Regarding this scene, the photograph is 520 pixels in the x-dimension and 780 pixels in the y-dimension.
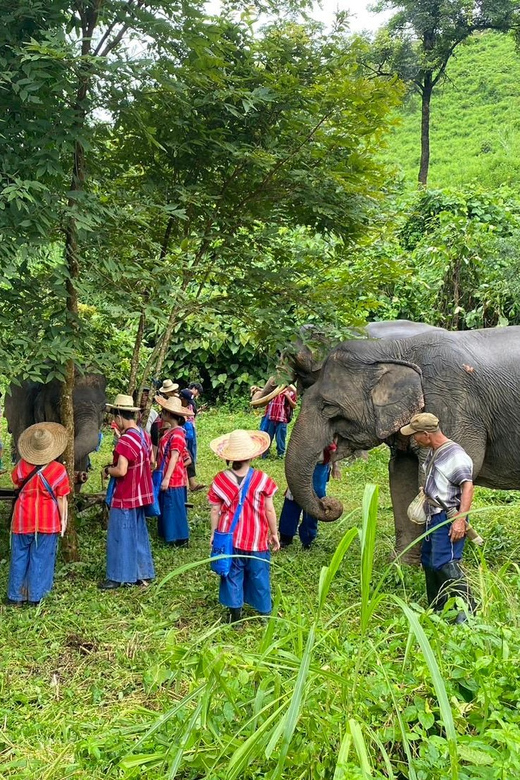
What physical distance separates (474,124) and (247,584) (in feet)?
132

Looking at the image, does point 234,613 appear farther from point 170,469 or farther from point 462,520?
point 170,469

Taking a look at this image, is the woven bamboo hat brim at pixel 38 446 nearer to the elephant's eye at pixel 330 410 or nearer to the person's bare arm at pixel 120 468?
the person's bare arm at pixel 120 468

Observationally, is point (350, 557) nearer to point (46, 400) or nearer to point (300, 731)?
point (46, 400)

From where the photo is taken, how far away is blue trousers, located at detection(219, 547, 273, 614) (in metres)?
5.25

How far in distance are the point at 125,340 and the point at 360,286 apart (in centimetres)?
814

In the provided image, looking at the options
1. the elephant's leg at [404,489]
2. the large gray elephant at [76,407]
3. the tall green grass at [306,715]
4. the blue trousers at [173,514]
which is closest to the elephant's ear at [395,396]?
the elephant's leg at [404,489]

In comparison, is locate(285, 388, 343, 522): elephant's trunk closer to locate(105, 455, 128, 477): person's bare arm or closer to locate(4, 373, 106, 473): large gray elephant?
locate(105, 455, 128, 477): person's bare arm

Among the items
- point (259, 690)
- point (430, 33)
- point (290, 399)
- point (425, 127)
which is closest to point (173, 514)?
point (290, 399)

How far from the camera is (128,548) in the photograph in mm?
6055

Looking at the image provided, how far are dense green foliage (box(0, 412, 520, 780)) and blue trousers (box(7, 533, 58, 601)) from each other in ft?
0.51

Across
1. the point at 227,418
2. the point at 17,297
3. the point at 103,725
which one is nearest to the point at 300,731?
the point at 103,725

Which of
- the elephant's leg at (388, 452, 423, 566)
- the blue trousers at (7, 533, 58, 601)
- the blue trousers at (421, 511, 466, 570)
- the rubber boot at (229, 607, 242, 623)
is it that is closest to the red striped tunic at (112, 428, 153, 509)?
the blue trousers at (7, 533, 58, 601)

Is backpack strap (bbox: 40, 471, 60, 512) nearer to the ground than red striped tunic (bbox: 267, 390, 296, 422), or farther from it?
farther from it

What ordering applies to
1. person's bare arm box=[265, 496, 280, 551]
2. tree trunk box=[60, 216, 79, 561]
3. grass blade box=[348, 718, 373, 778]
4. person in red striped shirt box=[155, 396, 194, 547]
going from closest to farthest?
grass blade box=[348, 718, 373, 778]
person's bare arm box=[265, 496, 280, 551]
tree trunk box=[60, 216, 79, 561]
person in red striped shirt box=[155, 396, 194, 547]
